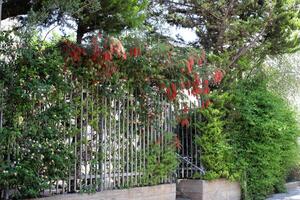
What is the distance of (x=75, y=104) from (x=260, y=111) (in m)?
5.31

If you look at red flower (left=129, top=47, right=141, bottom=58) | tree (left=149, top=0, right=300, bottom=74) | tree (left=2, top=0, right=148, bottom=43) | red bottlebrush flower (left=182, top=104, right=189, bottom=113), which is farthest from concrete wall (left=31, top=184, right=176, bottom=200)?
tree (left=149, top=0, right=300, bottom=74)

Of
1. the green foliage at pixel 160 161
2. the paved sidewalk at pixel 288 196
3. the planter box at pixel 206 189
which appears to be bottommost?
the paved sidewalk at pixel 288 196

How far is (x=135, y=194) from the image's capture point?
7.81 m

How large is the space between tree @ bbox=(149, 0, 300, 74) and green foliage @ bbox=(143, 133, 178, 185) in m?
2.76

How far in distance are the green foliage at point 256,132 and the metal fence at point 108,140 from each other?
1.99m

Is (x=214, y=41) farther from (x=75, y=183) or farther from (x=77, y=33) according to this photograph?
(x=75, y=183)

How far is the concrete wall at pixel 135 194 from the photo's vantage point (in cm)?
673

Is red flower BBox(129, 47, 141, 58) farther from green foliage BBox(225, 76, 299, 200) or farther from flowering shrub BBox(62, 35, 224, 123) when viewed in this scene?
green foliage BBox(225, 76, 299, 200)

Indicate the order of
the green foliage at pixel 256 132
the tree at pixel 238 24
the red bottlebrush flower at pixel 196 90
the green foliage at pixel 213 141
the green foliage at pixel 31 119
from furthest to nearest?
the tree at pixel 238 24, the green foliage at pixel 256 132, the green foliage at pixel 213 141, the red bottlebrush flower at pixel 196 90, the green foliage at pixel 31 119

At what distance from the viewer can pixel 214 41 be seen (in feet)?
35.9

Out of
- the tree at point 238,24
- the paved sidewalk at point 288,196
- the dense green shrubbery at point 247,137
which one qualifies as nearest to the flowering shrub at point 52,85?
the dense green shrubbery at point 247,137

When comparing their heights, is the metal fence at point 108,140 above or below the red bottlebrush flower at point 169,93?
below

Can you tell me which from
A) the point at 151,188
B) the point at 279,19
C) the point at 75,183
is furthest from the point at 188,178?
the point at 279,19

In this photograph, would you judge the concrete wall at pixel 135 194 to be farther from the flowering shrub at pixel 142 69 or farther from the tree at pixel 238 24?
the tree at pixel 238 24
